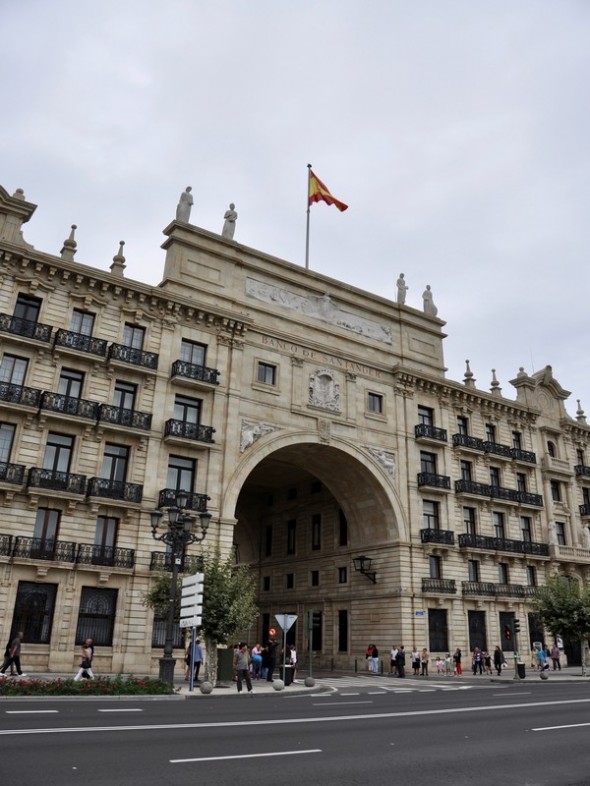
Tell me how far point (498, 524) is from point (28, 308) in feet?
103

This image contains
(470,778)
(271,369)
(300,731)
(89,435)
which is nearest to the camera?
(470,778)

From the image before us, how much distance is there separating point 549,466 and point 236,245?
89.6ft

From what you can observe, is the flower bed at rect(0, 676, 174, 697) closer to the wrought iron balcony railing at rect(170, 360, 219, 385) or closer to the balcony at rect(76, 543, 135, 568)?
the balcony at rect(76, 543, 135, 568)

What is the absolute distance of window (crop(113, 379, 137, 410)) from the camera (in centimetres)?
3083

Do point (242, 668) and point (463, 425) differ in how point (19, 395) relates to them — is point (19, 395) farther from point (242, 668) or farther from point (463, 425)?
point (463, 425)

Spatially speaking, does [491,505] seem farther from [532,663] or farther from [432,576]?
[532,663]

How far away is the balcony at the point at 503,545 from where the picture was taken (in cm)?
3984

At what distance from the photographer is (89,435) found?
95.3 ft

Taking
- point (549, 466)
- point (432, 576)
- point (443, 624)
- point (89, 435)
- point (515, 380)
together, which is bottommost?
point (443, 624)

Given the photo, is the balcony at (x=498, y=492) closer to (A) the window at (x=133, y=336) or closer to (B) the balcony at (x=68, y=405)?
(A) the window at (x=133, y=336)

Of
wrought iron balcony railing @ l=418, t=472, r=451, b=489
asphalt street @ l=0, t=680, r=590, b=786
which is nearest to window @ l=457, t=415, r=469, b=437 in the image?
wrought iron balcony railing @ l=418, t=472, r=451, b=489

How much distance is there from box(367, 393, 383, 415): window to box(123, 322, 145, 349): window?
14.3 meters

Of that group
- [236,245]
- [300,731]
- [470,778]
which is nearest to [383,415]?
[236,245]

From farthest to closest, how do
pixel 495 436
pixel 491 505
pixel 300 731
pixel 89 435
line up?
pixel 495 436
pixel 491 505
pixel 89 435
pixel 300 731
